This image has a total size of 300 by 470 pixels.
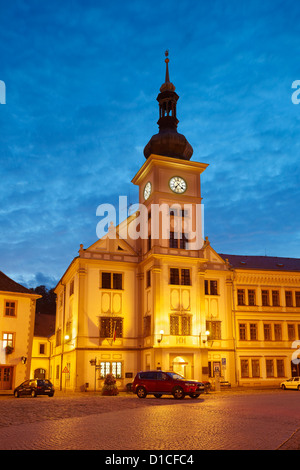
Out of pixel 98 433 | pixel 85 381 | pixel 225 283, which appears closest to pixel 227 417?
pixel 98 433

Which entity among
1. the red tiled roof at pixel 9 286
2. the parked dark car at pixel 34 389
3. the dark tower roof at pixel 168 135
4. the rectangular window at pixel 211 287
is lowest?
the parked dark car at pixel 34 389

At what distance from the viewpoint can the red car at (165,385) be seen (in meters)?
30.0

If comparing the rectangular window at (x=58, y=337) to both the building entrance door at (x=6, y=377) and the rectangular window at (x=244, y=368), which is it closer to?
the building entrance door at (x=6, y=377)

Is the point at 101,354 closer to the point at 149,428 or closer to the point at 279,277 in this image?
the point at 279,277

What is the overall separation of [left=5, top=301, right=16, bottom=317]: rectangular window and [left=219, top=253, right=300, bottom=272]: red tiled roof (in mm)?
24299

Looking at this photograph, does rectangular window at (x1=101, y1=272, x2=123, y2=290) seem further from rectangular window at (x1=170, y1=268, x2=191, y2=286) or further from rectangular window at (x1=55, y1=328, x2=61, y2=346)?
rectangular window at (x1=55, y1=328, x2=61, y2=346)

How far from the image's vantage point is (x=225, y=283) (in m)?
51.9

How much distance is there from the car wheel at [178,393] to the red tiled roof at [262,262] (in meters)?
26.0

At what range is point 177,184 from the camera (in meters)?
51.4

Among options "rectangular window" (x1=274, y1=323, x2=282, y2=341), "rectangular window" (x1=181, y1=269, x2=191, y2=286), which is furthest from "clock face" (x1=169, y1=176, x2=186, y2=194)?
"rectangular window" (x1=274, y1=323, x2=282, y2=341)

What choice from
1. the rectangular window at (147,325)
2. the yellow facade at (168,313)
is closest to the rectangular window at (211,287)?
the yellow facade at (168,313)

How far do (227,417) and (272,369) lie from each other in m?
36.9

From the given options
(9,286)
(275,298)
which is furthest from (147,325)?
(275,298)

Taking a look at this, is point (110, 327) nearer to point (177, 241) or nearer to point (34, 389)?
point (177, 241)
